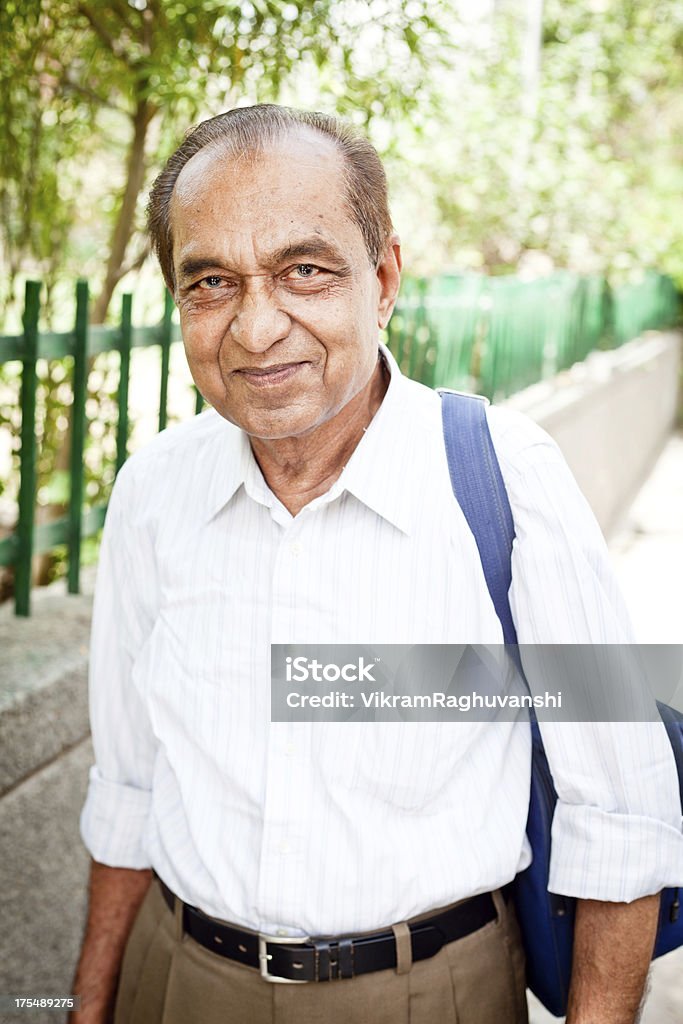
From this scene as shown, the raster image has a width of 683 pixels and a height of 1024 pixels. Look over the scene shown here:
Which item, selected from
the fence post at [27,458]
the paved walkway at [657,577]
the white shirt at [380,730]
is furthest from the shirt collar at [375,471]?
the paved walkway at [657,577]

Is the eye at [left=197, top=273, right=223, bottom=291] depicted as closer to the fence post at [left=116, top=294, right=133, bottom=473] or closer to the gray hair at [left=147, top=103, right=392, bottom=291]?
the gray hair at [left=147, top=103, right=392, bottom=291]

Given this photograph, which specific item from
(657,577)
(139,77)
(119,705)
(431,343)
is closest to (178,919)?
(119,705)

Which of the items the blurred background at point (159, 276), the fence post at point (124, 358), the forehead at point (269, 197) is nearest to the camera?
the forehead at point (269, 197)

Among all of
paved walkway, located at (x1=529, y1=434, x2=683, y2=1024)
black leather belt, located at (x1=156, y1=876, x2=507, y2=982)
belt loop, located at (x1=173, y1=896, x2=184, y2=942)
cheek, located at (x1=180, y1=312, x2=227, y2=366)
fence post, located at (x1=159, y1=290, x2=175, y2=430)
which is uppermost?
cheek, located at (x1=180, y1=312, x2=227, y2=366)

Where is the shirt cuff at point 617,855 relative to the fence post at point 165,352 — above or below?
below

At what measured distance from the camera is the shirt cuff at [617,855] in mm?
1470

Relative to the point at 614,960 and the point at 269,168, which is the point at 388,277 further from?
the point at 614,960

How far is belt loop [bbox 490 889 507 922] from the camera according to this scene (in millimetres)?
1645

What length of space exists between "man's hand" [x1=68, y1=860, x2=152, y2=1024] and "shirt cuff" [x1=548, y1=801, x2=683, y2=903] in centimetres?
76

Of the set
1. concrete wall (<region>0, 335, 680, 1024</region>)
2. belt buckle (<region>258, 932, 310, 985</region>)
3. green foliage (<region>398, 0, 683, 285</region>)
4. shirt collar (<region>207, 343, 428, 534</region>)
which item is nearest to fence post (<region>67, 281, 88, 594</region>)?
concrete wall (<region>0, 335, 680, 1024</region>)

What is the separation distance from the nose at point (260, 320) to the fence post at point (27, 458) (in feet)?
4.58

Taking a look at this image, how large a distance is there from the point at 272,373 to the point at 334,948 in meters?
0.81

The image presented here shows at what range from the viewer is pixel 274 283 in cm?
148

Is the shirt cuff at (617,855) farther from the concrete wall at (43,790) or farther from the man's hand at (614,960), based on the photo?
the concrete wall at (43,790)
